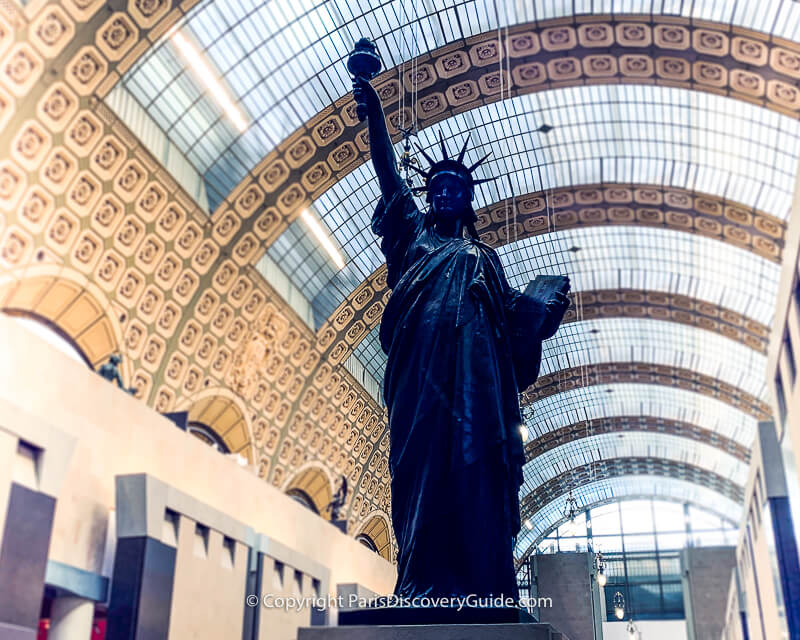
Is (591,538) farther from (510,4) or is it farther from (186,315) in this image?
(510,4)

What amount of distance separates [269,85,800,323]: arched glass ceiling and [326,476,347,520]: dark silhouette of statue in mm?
5497

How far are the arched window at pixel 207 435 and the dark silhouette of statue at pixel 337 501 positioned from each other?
4.90 meters

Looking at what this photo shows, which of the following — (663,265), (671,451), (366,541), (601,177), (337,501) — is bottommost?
(366,541)

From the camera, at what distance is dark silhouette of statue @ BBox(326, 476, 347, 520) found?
1015 inches

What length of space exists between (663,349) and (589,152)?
36.0 feet

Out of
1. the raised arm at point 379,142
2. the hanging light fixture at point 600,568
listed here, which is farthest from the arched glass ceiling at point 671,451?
the raised arm at point 379,142

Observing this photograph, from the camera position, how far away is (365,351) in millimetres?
24484

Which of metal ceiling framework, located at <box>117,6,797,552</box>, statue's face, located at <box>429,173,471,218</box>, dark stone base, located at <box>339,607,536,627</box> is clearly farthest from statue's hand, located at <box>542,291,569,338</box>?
metal ceiling framework, located at <box>117,6,797,552</box>

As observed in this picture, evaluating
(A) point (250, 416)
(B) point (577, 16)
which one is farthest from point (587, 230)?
(A) point (250, 416)

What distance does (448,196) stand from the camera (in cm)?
559

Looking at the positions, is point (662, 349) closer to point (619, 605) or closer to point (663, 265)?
point (663, 265)

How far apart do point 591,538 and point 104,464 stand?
8894 mm

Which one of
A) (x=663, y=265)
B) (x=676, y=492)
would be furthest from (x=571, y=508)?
(x=676, y=492)

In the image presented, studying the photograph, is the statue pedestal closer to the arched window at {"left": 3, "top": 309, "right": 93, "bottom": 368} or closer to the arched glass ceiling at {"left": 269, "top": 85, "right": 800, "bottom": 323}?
the arched window at {"left": 3, "top": 309, "right": 93, "bottom": 368}
